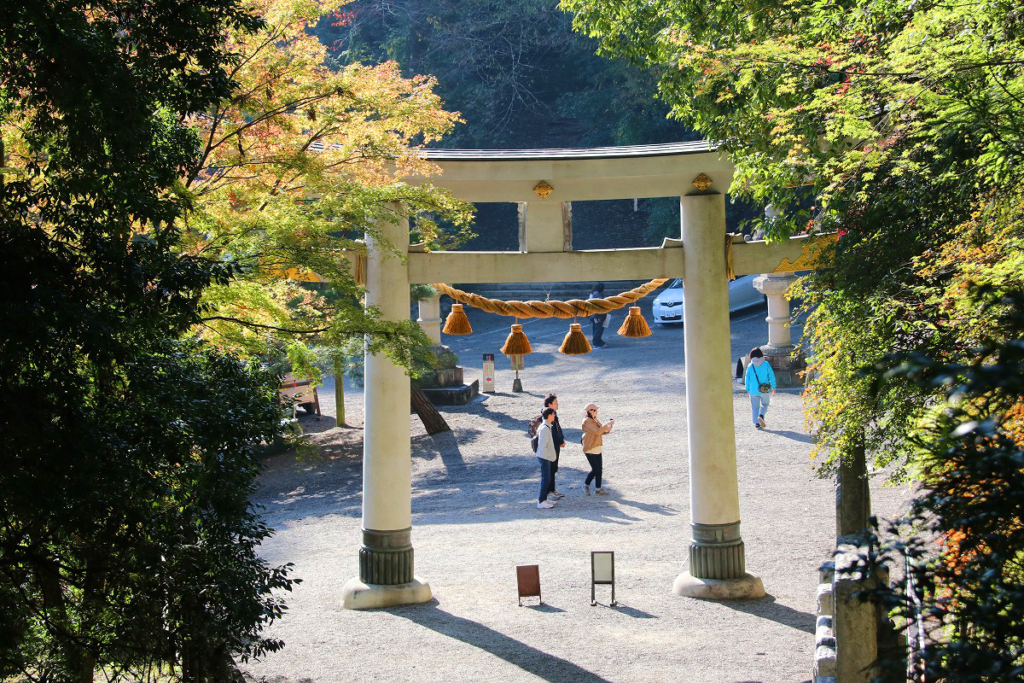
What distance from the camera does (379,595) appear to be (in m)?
9.66

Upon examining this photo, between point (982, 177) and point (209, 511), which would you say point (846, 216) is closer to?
point (982, 177)

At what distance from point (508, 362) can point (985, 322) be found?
19.0m

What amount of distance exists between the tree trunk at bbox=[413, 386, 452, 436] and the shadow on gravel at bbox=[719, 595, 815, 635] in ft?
28.3

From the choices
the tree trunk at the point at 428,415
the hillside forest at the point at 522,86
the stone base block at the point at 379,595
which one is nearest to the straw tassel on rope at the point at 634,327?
the stone base block at the point at 379,595

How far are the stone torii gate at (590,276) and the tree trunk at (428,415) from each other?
7515 millimetres

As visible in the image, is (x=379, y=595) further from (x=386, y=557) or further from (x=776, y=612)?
(x=776, y=612)

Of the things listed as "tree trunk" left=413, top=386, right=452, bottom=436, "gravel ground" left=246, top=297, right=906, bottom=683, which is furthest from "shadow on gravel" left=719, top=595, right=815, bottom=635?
"tree trunk" left=413, top=386, right=452, bottom=436

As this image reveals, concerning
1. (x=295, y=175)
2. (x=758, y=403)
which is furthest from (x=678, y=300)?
(x=295, y=175)

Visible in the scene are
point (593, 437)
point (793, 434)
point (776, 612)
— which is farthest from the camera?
point (793, 434)

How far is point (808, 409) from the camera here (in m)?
7.80

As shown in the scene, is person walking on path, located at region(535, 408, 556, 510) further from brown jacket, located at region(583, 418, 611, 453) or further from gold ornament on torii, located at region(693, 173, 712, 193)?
gold ornament on torii, located at region(693, 173, 712, 193)

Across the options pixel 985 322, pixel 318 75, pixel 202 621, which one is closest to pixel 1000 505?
pixel 985 322

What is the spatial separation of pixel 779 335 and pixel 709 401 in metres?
11.0

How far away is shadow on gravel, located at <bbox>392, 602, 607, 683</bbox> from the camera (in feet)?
26.2
